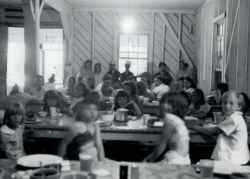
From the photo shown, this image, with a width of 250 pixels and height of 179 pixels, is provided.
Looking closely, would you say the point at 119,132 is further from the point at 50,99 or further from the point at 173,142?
the point at 50,99

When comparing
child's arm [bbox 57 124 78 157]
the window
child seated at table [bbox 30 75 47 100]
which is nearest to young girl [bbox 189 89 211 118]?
child's arm [bbox 57 124 78 157]

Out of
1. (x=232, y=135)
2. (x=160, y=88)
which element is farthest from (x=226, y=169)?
(x=160, y=88)

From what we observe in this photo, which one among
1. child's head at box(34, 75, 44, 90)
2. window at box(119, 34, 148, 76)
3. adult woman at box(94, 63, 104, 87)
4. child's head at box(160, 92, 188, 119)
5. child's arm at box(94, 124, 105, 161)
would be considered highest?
window at box(119, 34, 148, 76)

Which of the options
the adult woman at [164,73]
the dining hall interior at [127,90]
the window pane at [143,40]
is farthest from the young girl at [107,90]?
the window pane at [143,40]

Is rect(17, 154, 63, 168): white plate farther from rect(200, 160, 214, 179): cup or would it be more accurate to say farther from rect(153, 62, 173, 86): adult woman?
rect(153, 62, 173, 86): adult woman

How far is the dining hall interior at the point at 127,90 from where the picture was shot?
2725 mm

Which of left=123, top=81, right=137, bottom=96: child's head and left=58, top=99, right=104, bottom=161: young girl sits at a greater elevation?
left=123, top=81, right=137, bottom=96: child's head

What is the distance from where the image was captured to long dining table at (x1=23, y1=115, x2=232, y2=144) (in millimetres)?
3443

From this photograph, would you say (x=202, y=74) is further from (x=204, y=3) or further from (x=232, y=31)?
(x=232, y=31)

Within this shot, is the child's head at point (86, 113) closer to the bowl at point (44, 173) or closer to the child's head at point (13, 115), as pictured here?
the child's head at point (13, 115)

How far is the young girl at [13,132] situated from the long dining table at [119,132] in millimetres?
472

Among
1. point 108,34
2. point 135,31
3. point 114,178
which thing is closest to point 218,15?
point 135,31

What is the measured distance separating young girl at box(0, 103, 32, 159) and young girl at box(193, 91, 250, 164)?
195 cm

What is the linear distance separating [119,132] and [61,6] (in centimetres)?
639
